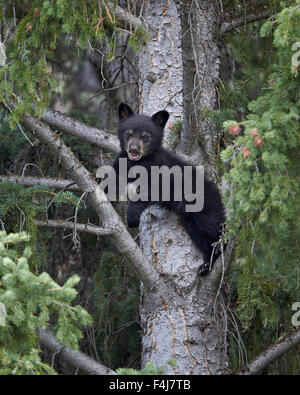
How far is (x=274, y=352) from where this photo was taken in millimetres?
4176

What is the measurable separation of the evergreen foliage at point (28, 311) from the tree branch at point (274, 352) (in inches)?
70.2

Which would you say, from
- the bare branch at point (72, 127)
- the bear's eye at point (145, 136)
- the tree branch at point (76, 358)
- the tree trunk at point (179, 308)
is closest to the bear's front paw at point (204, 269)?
the tree trunk at point (179, 308)

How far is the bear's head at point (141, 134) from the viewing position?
525 centimetres

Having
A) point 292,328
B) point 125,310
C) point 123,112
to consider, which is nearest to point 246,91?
point 123,112

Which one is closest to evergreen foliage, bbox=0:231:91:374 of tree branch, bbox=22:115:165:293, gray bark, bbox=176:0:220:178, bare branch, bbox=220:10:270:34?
tree branch, bbox=22:115:165:293

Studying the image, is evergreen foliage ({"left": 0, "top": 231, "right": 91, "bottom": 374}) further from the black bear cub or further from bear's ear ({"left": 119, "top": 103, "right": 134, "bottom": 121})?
bear's ear ({"left": 119, "top": 103, "right": 134, "bottom": 121})

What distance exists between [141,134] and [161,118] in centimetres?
23

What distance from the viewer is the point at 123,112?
5.61 meters

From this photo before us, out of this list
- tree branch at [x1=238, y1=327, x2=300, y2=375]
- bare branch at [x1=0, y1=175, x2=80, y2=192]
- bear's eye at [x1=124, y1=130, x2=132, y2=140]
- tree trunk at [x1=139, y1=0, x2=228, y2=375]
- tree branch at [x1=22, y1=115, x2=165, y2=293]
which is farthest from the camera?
bear's eye at [x1=124, y1=130, x2=132, y2=140]

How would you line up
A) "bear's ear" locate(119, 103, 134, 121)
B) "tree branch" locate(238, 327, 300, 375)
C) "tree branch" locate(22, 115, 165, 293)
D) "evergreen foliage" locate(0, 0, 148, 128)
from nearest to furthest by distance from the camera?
"evergreen foliage" locate(0, 0, 148, 128)
"tree branch" locate(22, 115, 165, 293)
"tree branch" locate(238, 327, 300, 375)
"bear's ear" locate(119, 103, 134, 121)

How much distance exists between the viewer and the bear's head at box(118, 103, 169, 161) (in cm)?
525

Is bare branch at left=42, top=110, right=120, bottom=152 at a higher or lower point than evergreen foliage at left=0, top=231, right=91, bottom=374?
higher

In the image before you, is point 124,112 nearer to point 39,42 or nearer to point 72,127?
point 72,127

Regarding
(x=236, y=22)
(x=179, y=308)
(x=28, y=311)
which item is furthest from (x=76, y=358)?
(x=236, y=22)
